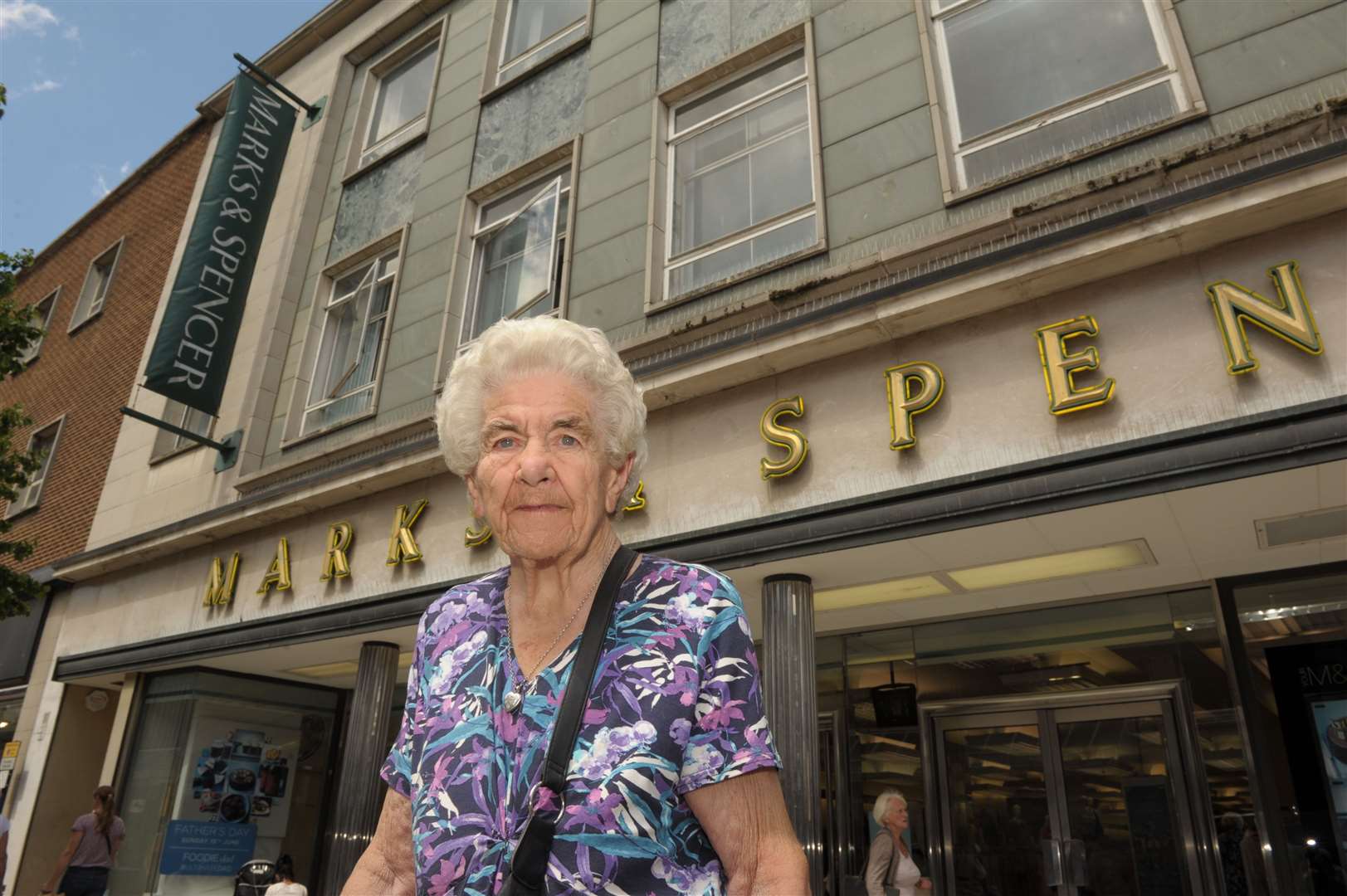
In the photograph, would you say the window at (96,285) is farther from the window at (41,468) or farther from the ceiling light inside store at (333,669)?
the ceiling light inside store at (333,669)

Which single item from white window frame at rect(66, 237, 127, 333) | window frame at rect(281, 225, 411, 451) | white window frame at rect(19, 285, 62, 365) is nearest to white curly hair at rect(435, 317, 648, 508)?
window frame at rect(281, 225, 411, 451)

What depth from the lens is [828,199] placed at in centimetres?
723

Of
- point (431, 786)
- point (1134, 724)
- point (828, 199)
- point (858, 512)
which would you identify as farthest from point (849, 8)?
point (431, 786)

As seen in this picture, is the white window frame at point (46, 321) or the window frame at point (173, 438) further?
the white window frame at point (46, 321)

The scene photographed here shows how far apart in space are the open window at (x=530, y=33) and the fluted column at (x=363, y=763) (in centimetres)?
707

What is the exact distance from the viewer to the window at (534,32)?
10.5 m

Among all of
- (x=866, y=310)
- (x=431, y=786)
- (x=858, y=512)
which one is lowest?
(x=431, y=786)

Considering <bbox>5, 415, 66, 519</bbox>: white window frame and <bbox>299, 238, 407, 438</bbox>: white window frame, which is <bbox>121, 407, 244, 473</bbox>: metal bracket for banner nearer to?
<bbox>299, 238, 407, 438</bbox>: white window frame

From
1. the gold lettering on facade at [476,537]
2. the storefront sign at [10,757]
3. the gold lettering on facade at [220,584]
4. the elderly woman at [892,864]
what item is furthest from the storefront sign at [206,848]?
the elderly woman at [892,864]

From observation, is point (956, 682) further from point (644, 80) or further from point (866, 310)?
point (644, 80)

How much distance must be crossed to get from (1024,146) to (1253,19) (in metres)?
1.51

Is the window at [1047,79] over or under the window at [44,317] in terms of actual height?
under

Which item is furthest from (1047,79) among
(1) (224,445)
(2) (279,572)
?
(1) (224,445)

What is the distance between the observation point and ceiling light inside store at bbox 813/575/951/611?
696cm
